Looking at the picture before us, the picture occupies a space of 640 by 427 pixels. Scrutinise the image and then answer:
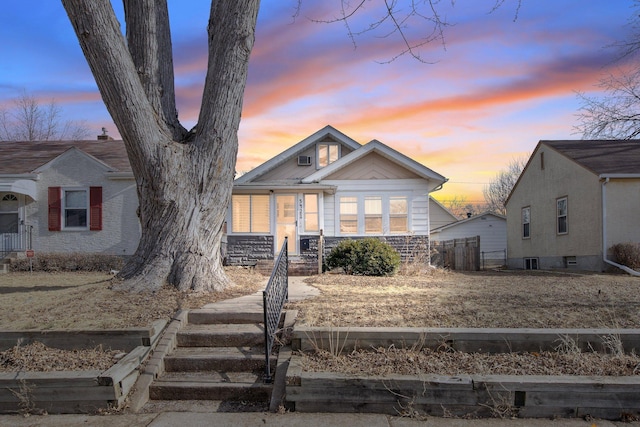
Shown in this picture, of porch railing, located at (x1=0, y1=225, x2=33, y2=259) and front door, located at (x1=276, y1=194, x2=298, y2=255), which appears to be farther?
front door, located at (x1=276, y1=194, x2=298, y2=255)

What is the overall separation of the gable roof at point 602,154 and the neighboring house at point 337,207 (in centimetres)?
498

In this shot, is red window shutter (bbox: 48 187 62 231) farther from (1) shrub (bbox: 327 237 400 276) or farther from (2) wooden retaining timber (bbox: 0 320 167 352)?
(2) wooden retaining timber (bbox: 0 320 167 352)

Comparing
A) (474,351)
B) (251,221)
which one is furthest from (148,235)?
(251,221)

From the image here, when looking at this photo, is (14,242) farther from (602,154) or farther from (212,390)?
(602,154)

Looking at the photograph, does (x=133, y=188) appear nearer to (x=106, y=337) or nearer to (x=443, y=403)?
(x=106, y=337)

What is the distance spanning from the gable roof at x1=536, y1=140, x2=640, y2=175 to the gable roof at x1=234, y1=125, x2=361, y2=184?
7787 mm

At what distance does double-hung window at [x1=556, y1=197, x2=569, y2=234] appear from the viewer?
18.2 meters

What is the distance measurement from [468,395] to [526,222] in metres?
18.9

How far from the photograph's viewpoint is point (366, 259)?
524 inches

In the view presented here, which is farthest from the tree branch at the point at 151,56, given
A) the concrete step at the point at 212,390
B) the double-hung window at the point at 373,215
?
the double-hung window at the point at 373,215

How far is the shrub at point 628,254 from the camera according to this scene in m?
14.6

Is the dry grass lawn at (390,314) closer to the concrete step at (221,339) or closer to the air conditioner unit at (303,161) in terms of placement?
the concrete step at (221,339)

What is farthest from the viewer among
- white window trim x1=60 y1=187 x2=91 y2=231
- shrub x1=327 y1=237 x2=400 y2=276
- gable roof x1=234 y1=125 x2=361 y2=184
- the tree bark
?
gable roof x1=234 y1=125 x2=361 y2=184

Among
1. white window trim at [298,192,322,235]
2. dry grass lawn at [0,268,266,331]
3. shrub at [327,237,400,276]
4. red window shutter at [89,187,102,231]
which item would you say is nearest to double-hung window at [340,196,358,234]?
white window trim at [298,192,322,235]
